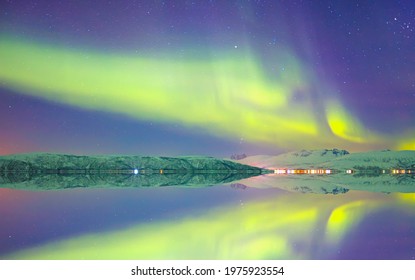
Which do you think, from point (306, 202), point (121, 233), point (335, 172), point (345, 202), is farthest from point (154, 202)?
point (335, 172)

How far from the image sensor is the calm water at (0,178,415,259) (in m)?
5.76

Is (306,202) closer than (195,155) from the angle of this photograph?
Yes

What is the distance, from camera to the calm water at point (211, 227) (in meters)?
5.76

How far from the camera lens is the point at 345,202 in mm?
7867

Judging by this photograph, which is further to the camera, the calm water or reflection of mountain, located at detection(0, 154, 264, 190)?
reflection of mountain, located at detection(0, 154, 264, 190)

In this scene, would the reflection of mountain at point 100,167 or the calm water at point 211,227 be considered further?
the reflection of mountain at point 100,167

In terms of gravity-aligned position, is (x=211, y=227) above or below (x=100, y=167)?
below

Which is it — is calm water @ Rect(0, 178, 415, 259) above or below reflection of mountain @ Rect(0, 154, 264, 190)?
below

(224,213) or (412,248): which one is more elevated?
(224,213)

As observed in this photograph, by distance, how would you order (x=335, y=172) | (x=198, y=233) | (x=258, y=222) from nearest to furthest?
(x=198, y=233)
(x=258, y=222)
(x=335, y=172)

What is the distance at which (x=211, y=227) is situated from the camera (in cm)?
649

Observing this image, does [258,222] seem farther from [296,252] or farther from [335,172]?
[335,172]

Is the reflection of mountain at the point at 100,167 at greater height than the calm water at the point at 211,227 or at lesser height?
greater
